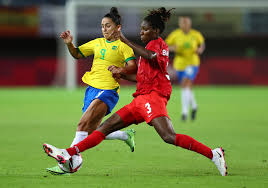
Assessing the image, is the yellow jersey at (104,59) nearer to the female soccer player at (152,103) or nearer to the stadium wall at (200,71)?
the female soccer player at (152,103)

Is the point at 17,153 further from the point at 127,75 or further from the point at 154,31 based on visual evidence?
the point at 154,31

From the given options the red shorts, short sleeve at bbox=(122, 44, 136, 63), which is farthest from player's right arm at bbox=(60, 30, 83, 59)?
the red shorts

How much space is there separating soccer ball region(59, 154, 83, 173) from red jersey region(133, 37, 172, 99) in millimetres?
1155

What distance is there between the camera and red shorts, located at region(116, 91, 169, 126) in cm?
679

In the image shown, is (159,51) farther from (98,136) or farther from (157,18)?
(98,136)

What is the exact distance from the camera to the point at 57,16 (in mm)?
37625

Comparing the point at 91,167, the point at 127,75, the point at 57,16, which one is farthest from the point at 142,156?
the point at 57,16

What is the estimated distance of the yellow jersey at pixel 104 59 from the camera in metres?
7.61

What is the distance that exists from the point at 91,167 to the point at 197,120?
7.97 m

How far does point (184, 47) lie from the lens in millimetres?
15289

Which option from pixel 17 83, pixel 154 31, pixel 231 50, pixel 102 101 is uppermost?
pixel 154 31

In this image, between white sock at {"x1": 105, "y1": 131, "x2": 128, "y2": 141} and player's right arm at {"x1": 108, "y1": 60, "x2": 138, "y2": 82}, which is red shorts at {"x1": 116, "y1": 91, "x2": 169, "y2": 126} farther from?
white sock at {"x1": 105, "y1": 131, "x2": 128, "y2": 141}

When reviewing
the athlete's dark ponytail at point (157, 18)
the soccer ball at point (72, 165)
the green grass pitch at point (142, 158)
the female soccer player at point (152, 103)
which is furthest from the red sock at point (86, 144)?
the athlete's dark ponytail at point (157, 18)

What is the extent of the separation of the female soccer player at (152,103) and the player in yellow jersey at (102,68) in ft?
1.42
